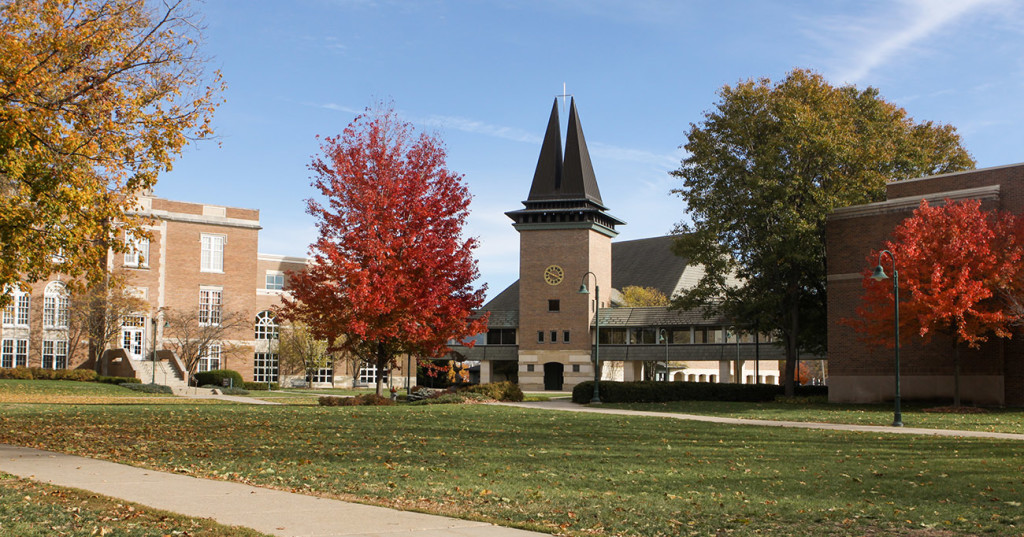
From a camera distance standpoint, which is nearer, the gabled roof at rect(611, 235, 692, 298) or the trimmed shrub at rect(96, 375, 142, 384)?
the trimmed shrub at rect(96, 375, 142, 384)

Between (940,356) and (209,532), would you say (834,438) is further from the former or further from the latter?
(940,356)

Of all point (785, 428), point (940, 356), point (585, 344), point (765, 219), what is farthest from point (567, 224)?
point (785, 428)

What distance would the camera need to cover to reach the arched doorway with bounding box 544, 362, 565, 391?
221ft

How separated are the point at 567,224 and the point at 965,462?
175ft

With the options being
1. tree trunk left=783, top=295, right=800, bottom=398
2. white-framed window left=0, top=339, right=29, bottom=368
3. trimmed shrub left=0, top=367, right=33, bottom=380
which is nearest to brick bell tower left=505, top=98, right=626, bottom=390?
tree trunk left=783, top=295, right=800, bottom=398

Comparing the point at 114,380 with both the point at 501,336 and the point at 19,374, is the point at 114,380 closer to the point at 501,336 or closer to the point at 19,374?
the point at 19,374

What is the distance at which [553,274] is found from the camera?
2660 inches

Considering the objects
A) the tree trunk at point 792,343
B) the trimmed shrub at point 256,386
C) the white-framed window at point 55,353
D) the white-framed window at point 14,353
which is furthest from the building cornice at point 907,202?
the white-framed window at point 14,353

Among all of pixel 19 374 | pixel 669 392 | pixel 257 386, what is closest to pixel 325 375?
pixel 257 386

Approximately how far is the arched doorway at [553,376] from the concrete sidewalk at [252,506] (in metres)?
57.2

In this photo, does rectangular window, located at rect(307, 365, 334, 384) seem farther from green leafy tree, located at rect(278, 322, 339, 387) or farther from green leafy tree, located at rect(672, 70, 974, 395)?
green leafy tree, located at rect(672, 70, 974, 395)

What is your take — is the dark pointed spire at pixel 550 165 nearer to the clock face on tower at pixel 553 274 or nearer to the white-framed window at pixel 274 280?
the clock face on tower at pixel 553 274

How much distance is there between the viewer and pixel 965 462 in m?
14.3

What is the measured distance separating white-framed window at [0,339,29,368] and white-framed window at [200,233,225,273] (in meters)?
11.6
